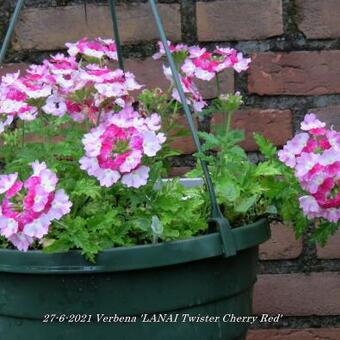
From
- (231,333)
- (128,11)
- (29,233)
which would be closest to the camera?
(29,233)

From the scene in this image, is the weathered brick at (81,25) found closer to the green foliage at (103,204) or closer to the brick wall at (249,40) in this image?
the brick wall at (249,40)

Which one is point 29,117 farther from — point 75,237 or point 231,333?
point 231,333

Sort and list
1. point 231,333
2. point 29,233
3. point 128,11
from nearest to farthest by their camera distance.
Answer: point 29,233 → point 231,333 → point 128,11

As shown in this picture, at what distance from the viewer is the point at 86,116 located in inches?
33.2

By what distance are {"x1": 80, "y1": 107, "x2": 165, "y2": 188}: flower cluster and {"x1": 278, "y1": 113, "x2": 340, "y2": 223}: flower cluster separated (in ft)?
0.51

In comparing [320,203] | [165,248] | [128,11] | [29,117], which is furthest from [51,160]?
[128,11]

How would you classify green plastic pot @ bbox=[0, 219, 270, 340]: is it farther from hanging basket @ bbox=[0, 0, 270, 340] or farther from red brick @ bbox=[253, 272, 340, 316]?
red brick @ bbox=[253, 272, 340, 316]

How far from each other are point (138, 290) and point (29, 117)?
22cm

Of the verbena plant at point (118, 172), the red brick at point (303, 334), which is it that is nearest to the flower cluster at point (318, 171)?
the verbena plant at point (118, 172)

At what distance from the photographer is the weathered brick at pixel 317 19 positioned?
121 cm

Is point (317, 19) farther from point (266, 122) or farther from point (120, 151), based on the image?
point (120, 151)

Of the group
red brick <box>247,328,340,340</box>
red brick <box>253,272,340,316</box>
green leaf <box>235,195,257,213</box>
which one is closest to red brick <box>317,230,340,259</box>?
red brick <box>253,272,340,316</box>

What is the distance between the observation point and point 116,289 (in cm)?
72

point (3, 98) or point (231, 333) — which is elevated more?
point (3, 98)
